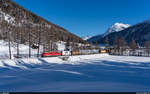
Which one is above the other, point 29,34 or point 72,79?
point 29,34

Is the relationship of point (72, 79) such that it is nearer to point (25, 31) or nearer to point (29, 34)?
point (29, 34)

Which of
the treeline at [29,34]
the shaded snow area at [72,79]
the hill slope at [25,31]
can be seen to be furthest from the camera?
the hill slope at [25,31]

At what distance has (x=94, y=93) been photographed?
5.67 metres

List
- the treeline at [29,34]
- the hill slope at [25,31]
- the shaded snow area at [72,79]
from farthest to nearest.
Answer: the hill slope at [25,31], the treeline at [29,34], the shaded snow area at [72,79]

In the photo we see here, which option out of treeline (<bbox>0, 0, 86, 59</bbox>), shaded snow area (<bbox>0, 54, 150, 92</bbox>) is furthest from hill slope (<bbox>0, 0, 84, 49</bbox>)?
shaded snow area (<bbox>0, 54, 150, 92</bbox>)

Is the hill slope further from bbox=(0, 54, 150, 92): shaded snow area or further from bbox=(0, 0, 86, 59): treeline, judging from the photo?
bbox=(0, 54, 150, 92): shaded snow area

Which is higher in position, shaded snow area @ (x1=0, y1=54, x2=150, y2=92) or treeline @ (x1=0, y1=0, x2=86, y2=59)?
treeline @ (x1=0, y1=0, x2=86, y2=59)

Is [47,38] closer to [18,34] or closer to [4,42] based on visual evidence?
[18,34]

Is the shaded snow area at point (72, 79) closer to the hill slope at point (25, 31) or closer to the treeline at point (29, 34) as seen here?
the treeline at point (29, 34)

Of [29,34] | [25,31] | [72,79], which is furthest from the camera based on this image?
[25,31]

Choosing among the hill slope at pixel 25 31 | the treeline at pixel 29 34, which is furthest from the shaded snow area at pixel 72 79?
the hill slope at pixel 25 31

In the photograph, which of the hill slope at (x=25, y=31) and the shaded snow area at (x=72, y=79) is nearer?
the shaded snow area at (x=72, y=79)

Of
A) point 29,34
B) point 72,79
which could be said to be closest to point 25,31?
point 29,34

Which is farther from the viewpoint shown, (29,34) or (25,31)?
(25,31)
